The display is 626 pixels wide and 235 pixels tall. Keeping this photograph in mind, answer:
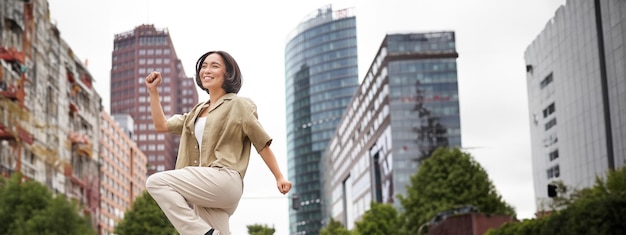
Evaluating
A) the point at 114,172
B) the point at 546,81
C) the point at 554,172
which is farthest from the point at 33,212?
the point at 114,172

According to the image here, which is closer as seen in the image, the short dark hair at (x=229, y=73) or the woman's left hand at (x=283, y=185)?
the woman's left hand at (x=283, y=185)

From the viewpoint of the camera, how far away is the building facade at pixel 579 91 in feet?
250

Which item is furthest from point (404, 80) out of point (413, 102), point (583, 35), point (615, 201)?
point (615, 201)

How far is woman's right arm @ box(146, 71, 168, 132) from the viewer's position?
705 cm

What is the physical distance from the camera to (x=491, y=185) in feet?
252

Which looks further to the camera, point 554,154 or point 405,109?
point 405,109

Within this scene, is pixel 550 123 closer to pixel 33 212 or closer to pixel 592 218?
pixel 33 212

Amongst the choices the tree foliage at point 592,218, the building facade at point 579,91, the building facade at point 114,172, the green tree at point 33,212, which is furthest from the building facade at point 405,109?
the tree foliage at point 592,218

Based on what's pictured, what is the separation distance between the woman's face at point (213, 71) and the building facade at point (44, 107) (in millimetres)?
76292

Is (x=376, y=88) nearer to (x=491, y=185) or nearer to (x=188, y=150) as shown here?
(x=491, y=185)

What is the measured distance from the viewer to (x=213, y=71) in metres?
7.07

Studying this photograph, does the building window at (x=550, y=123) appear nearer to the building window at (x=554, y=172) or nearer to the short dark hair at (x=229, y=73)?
the building window at (x=554, y=172)

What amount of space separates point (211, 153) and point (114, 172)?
173628 millimetres

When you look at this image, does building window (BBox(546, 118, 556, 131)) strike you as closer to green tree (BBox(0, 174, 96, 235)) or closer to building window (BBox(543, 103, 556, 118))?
building window (BBox(543, 103, 556, 118))
